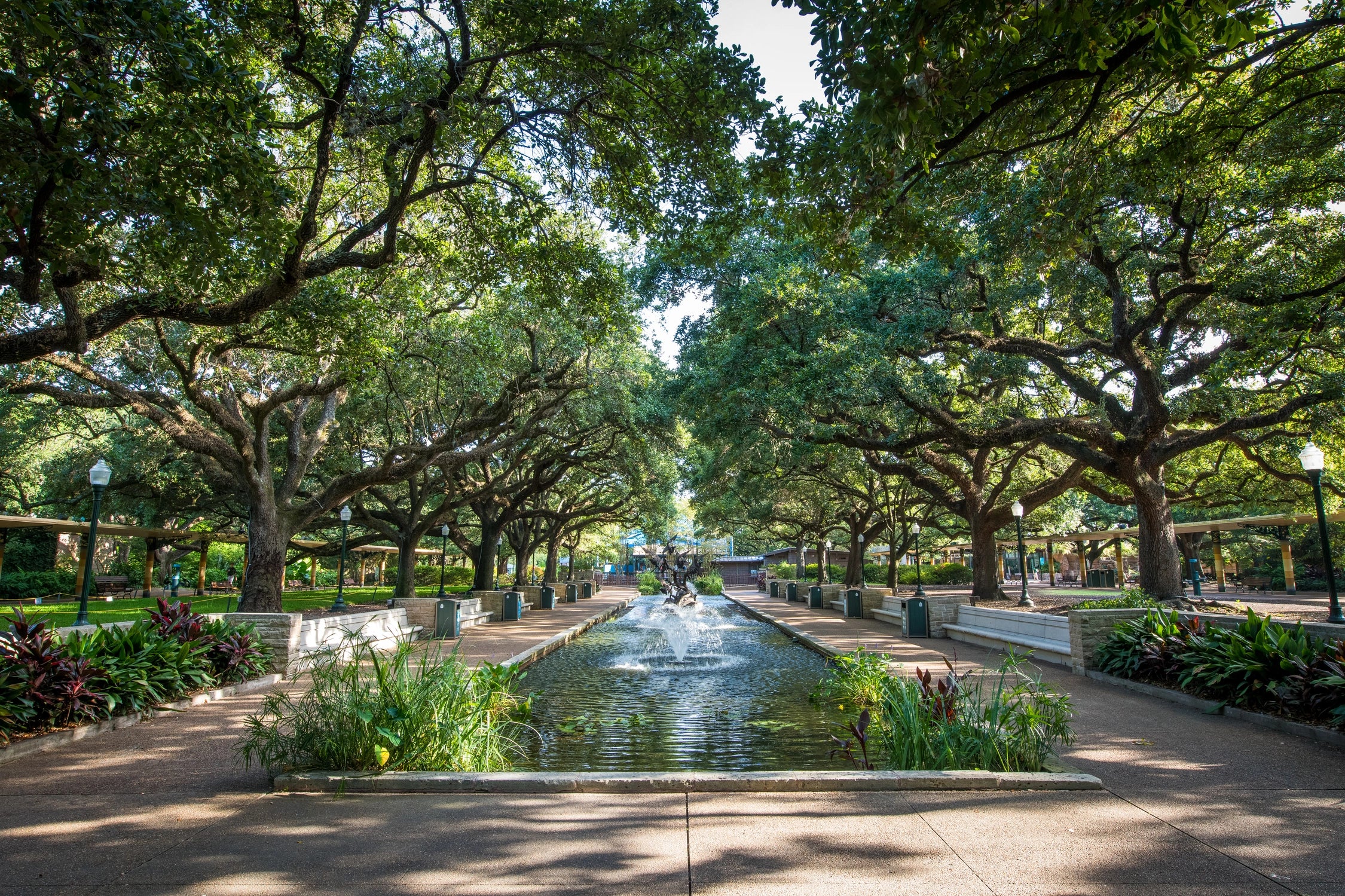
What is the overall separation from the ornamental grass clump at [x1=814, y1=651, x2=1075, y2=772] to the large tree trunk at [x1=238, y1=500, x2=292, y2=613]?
12.9m

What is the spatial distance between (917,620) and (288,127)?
50.0 ft

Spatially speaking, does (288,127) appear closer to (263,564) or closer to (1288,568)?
(263,564)

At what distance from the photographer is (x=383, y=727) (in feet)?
18.1

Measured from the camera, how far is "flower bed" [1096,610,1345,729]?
6898mm

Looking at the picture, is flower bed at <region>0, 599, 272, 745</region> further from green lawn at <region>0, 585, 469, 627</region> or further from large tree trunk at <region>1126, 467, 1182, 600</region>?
large tree trunk at <region>1126, 467, 1182, 600</region>

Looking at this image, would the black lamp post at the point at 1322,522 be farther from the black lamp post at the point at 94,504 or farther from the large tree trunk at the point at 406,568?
the large tree trunk at the point at 406,568

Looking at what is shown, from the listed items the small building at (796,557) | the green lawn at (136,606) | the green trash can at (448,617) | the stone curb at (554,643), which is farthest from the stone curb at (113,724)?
the small building at (796,557)

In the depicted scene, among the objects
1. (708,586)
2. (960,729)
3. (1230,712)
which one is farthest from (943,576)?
(960,729)

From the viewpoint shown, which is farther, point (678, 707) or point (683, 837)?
point (678, 707)

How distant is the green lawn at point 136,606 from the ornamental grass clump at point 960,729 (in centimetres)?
1372

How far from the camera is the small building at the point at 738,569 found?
242 ft

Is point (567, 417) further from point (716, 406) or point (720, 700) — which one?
point (720, 700)

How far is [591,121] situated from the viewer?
973 cm

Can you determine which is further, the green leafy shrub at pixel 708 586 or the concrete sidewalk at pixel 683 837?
the green leafy shrub at pixel 708 586
